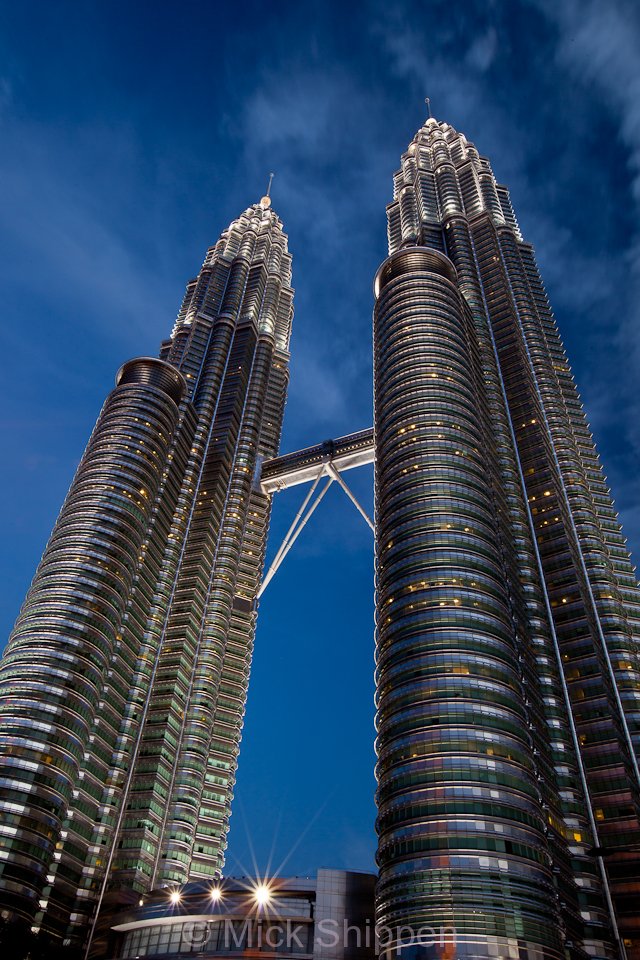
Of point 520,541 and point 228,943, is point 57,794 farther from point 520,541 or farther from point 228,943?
point 520,541

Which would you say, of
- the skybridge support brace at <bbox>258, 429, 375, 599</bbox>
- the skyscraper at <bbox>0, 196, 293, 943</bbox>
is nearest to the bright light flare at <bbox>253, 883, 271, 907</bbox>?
the skyscraper at <bbox>0, 196, 293, 943</bbox>

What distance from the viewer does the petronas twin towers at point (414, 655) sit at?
8731 centimetres

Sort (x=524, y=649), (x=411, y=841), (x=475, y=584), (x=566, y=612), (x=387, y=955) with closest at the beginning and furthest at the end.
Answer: (x=387, y=955), (x=411, y=841), (x=475, y=584), (x=524, y=649), (x=566, y=612)

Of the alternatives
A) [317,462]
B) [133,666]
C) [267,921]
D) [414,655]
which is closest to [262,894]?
[267,921]

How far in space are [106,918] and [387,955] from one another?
48.5 metres

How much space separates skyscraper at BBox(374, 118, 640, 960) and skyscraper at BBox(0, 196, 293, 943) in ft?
146

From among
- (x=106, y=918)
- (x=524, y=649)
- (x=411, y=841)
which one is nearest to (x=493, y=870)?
(x=411, y=841)

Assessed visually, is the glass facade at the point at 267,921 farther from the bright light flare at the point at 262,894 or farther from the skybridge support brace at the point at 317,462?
the skybridge support brace at the point at 317,462

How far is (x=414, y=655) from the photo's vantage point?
100 metres

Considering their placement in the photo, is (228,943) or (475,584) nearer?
(228,943)

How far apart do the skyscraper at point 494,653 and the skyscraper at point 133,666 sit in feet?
146

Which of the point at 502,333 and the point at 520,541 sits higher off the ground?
the point at 502,333

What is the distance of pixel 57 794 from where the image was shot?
108188 mm

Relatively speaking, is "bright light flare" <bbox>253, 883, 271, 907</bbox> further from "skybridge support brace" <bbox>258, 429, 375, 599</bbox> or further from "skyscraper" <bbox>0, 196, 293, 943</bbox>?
"skybridge support brace" <bbox>258, 429, 375, 599</bbox>
